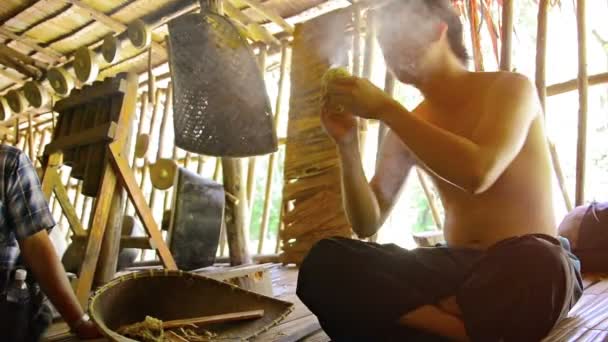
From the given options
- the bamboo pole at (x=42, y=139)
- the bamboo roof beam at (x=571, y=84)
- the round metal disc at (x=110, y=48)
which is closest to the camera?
the bamboo roof beam at (x=571, y=84)

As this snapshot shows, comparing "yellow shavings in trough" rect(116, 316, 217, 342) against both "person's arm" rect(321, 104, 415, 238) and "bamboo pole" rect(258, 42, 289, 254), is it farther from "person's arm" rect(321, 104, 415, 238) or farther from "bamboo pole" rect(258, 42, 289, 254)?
"bamboo pole" rect(258, 42, 289, 254)

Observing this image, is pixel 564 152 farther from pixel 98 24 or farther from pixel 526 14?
pixel 98 24

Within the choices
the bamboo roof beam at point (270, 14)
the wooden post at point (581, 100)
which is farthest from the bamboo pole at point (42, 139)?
the wooden post at point (581, 100)

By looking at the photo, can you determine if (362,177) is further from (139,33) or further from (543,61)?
(139,33)

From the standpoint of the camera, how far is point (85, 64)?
19.1ft

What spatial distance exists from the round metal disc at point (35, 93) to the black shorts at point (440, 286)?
21.7 feet

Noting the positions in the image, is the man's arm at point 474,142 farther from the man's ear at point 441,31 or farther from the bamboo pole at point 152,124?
the bamboo pole at point 152,124

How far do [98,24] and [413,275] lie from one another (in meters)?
5.26

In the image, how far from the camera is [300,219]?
4277 mm

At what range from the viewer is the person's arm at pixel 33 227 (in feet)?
5.41

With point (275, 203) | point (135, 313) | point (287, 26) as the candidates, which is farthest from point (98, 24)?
point (275, 203)

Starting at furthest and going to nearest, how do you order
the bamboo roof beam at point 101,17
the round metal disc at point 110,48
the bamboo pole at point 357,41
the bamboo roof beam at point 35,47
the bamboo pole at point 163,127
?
the bamboo pole at point 163,127 → the bamboo roof beam at point 35,47 → the round metal disc at point 110,48 → the bamboo roof beam at point 101,17 → the bamboo pole at point 357,41

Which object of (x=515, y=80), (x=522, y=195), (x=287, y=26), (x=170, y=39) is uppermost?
(x=287, y=26)

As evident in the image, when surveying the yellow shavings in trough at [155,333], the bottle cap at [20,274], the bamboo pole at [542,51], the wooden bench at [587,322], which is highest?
the bamboo pole at [542,51]
